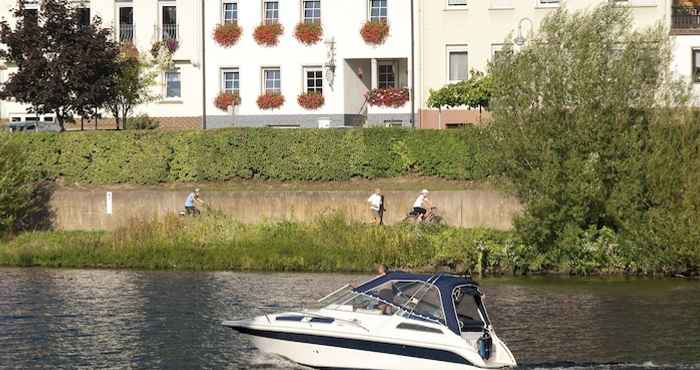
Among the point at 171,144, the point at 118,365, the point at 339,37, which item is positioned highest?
the point at 339,37

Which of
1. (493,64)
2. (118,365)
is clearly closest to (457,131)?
(493,64)

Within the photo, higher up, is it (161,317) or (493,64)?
(493,64)

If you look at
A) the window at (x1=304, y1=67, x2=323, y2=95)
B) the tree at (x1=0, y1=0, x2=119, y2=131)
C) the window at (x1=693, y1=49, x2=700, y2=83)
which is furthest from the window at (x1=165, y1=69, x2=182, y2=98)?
the window at (x1=693, y1=49, x2=700, y2=83)

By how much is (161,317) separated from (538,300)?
11.0 metres

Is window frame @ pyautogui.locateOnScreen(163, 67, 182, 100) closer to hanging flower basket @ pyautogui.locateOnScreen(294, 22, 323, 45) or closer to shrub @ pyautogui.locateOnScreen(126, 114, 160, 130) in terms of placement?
shrub @ pyautogui.locateOnScreen(126, 114, 160, 130)

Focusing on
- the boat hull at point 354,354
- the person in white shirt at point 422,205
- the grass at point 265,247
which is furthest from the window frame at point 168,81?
the boat hull at point 354,354

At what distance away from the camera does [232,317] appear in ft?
136

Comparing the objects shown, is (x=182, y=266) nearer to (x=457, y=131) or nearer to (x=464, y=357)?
(x=457, y=131)

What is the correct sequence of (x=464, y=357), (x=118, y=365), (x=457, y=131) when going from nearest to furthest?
(x=464, y=357)
(x=118, y=365)
(x=457, y=131)

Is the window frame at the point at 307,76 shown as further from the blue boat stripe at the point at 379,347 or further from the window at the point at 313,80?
the blue boat stripe at the point at 379,347

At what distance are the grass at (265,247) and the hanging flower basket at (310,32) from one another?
1914 cm

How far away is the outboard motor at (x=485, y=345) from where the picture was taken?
33.2 m

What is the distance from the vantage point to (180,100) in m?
75.3

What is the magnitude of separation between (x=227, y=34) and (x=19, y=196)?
734 inches
